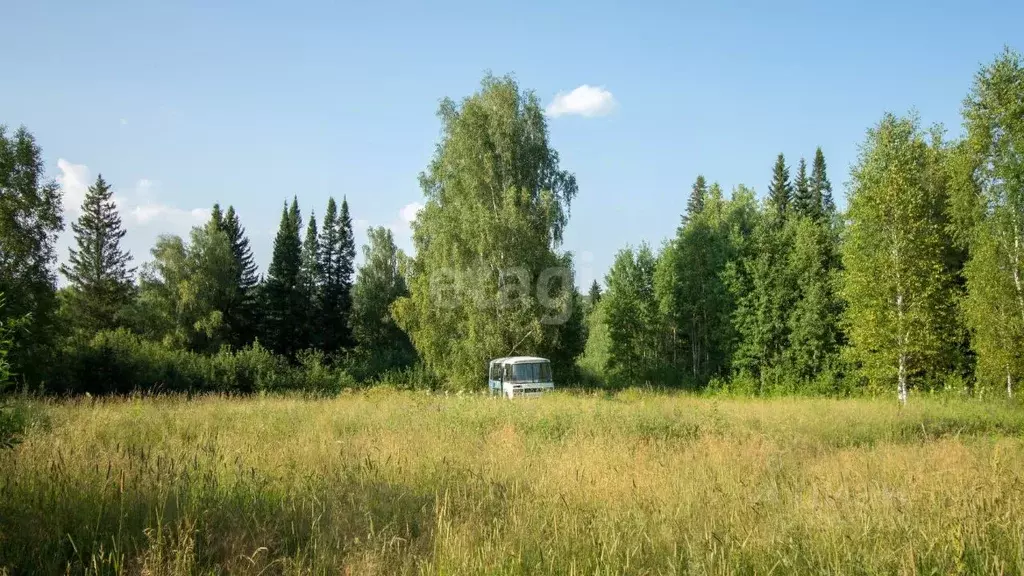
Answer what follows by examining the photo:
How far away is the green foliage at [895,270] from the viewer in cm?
2150

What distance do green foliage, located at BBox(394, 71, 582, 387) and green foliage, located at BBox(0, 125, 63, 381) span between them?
591 inches

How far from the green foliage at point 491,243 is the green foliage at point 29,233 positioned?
15019 millimetres

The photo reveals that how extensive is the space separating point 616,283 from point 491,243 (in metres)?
13.4

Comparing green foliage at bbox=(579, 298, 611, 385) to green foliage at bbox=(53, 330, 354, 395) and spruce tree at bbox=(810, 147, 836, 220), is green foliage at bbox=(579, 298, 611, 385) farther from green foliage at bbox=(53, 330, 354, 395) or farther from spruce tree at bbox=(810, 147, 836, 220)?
spruce tree at bbox=(810, 147, 836, 220)

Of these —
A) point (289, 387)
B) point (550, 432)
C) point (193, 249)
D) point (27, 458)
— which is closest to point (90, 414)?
point (27, 458)

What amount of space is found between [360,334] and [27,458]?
5296 centimetres

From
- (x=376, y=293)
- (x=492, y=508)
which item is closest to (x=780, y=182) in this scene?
(x=376, y=293)

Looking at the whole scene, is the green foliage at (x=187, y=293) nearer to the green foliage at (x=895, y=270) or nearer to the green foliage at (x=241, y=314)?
the green foliage at (x=241, y=314)

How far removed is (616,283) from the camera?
38.6 m

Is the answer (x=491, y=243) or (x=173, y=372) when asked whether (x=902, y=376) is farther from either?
(x=173, y=372)

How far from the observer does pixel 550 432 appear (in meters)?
11.4

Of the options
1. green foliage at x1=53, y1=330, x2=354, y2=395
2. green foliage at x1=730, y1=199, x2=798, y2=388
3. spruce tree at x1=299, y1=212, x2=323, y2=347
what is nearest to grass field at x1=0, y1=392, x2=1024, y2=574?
green foliage at x1=53, y1=330, x2=354, y2=395

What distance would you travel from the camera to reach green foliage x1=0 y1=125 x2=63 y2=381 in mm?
23828

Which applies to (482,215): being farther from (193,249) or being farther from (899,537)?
(193,249)
